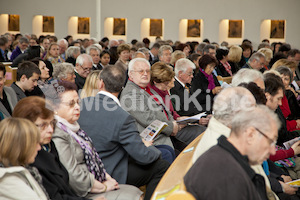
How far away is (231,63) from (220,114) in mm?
8888

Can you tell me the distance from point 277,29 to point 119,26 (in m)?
10.2

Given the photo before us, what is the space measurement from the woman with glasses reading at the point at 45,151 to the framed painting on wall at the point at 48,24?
24.9 metres

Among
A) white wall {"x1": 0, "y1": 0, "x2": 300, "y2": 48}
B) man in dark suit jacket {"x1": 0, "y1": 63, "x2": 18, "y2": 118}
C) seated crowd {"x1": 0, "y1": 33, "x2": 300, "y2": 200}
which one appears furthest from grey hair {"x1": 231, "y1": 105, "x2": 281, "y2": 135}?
white wall {"x1": 0, "y1": 0, "x2": 300, "y2": 48}

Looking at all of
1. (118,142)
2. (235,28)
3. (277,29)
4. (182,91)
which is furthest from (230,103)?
(277,29)

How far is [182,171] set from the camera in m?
3.42

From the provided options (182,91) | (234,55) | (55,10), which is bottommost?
(182,91)

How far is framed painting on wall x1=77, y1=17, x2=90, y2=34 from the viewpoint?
88.9 feet

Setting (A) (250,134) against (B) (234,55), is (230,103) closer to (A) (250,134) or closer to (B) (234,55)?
(A) (250,134)

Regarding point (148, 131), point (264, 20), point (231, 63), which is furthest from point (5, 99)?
point (264, 20)

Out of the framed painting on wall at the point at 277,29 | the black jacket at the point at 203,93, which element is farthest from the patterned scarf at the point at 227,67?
the framed painting on wall at the point at 277,29

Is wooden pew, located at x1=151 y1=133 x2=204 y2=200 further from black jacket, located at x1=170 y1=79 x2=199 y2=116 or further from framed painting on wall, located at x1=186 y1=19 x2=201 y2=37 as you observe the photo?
framed painting on wall, located at x1=186 y1=19 x2=201 y2=37

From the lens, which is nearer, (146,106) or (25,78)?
(146,106)

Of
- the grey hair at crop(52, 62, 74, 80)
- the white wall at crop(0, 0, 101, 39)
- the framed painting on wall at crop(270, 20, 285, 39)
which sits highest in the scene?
the white wall at crop(0, 0, 101, 39)

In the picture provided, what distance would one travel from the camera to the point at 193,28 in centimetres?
2684
